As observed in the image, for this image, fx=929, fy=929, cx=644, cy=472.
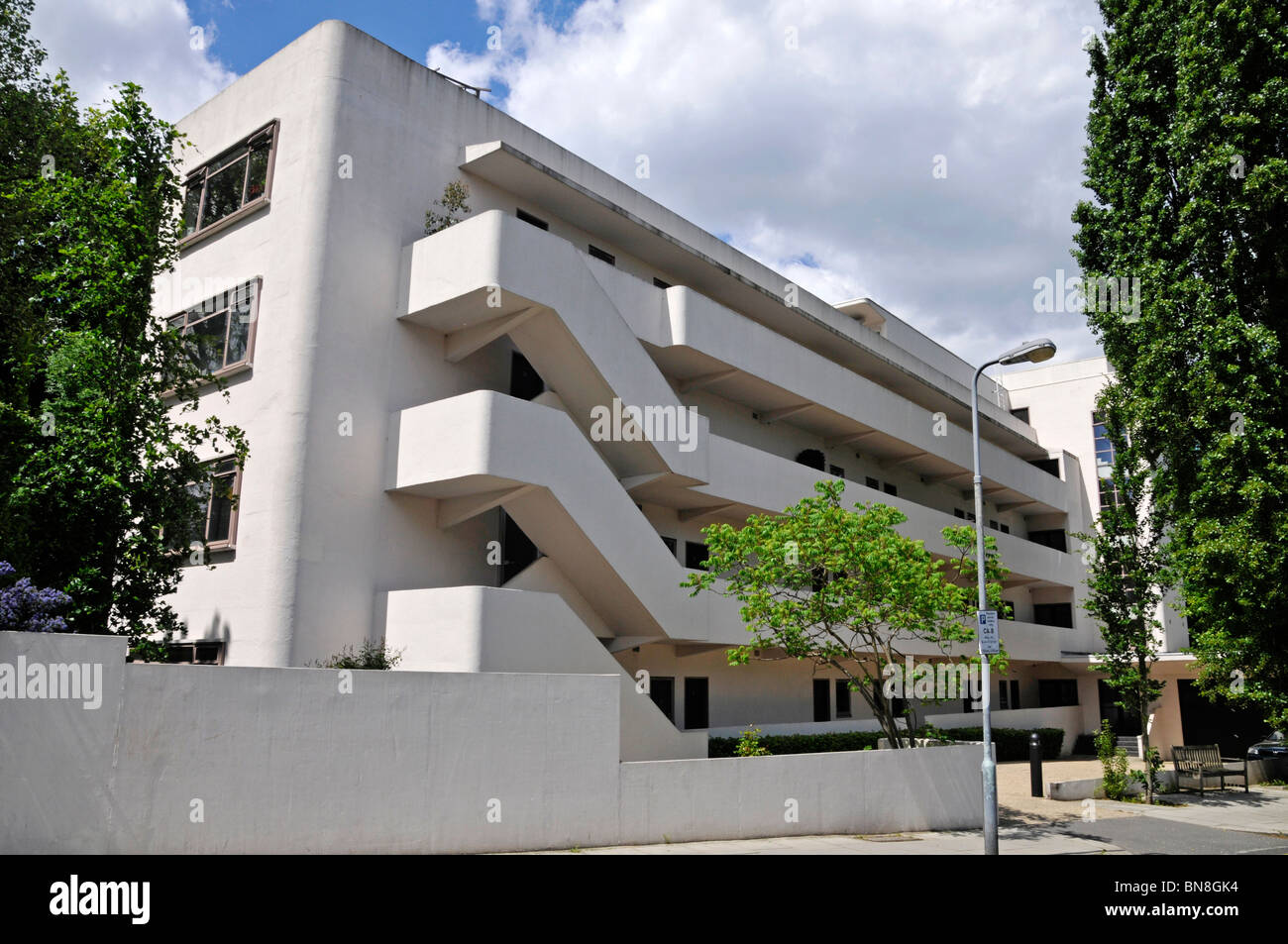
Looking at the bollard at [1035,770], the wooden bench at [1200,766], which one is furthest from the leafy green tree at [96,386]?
the wooden bench at [1200,766]

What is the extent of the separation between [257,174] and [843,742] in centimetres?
1749

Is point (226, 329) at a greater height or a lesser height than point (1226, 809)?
greater

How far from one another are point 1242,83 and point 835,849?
16.4 metres

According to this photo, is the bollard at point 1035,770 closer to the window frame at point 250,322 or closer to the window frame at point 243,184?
the window frame at point 250,322

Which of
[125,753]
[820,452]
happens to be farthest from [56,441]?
[820,452]

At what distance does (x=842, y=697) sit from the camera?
2709 centimetres

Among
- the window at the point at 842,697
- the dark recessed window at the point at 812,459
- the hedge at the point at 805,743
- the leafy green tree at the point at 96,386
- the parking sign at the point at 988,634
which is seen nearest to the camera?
the leafy green tree at the point at 96,386

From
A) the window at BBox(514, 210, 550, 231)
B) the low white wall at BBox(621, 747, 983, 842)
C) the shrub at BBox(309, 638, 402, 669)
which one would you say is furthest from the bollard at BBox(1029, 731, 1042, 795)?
the window at BBox(514, 210, 550, 231)

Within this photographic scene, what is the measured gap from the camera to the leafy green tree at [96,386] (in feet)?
41.0

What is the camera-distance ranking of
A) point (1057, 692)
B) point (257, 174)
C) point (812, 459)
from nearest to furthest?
point (257, 174) < point (812, 459) < point (1057, 692)

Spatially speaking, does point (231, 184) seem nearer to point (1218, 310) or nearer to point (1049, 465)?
point (1218, 310)

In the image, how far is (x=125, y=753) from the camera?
9.26 m

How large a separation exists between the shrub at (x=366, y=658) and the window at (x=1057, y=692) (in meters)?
32.2

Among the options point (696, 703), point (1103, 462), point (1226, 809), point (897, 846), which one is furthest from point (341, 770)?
point (1103, 462)
